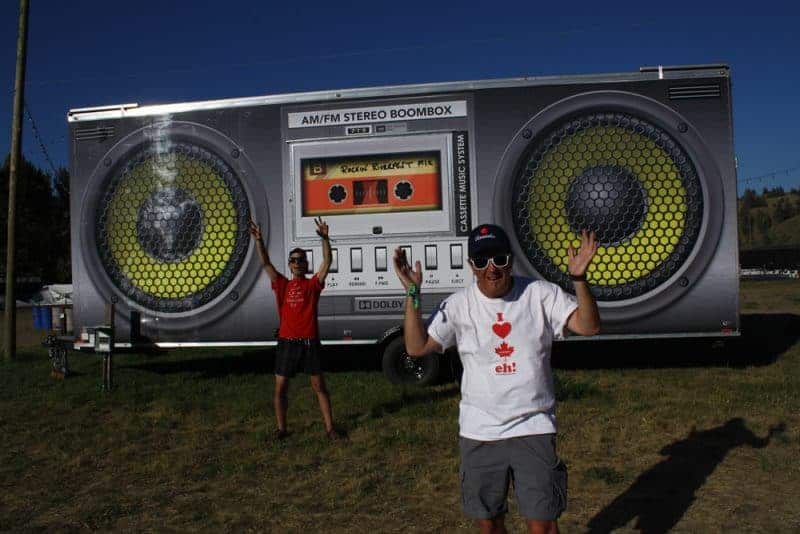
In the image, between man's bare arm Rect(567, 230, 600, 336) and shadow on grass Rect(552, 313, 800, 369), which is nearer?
man's bare arm Rect(567, 230, 600, 336)

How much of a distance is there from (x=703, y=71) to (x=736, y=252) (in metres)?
2.17

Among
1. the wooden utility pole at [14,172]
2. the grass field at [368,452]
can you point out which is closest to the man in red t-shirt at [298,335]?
the grass field at [368,452]

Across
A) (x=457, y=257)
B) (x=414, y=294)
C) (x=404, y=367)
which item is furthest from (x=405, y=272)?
(x=404, y=367)

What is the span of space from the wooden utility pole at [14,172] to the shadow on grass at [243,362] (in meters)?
2.93

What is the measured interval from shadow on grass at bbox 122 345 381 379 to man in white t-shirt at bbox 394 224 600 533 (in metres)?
6.78

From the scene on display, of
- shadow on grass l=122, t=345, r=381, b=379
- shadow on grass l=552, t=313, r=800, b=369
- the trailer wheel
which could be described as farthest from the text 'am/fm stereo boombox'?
shadow on grass l=122, t=345, r=381, b=379

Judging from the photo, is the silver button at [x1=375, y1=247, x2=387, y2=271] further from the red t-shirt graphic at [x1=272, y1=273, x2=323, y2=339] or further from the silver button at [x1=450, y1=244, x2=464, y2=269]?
the red t-shirt graphic at [x1=272, y1=273, x2=323, y2=339]

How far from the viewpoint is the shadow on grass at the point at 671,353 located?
9703 mm

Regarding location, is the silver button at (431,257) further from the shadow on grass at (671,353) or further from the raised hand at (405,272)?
the raised hand at (405,272)

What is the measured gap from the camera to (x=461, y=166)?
830 centimetres

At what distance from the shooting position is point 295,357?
6.44m

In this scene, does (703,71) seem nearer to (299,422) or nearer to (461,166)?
(461,166)

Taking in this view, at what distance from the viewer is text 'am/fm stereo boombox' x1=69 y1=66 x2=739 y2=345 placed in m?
8.03

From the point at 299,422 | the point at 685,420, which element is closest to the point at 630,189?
the point at 685,420
